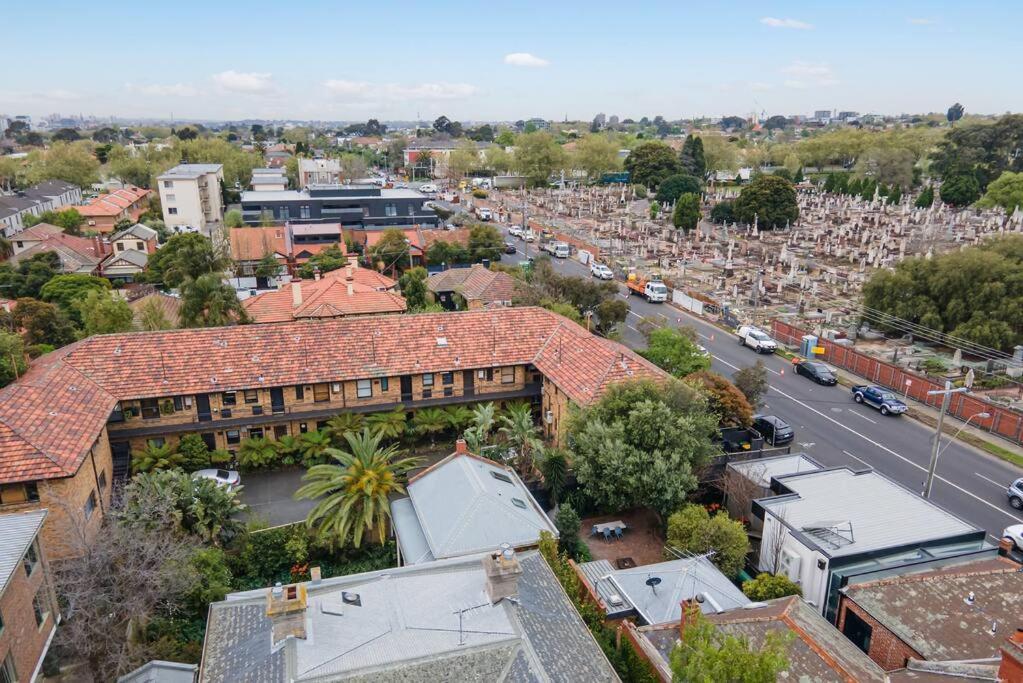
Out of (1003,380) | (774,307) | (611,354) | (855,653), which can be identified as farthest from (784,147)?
(855,653)

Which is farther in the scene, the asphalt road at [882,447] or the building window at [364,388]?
the building window at [364,388]

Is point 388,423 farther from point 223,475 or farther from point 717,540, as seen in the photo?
point 717,540

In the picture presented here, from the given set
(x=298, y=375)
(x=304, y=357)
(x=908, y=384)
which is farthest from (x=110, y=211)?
(x=908, y=384)

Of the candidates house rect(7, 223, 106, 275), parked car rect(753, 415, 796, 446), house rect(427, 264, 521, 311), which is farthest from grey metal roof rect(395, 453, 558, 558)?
house rect(7, 223, 106, 275)

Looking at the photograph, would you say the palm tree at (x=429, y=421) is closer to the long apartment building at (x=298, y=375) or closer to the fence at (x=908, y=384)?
the long apartment building at (x=298, y=375)

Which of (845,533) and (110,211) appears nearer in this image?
(845,533)

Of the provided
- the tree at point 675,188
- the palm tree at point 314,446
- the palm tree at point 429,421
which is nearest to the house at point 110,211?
the palm tree at point 314,446

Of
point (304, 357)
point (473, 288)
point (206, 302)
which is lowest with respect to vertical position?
point (473, 288)
